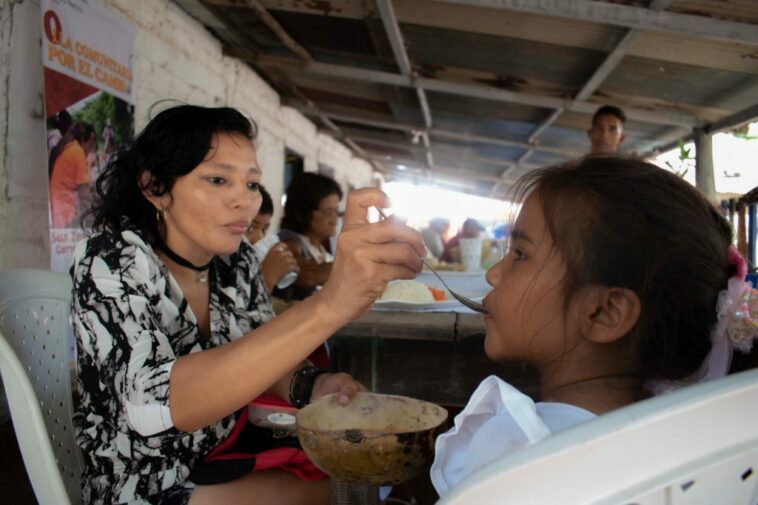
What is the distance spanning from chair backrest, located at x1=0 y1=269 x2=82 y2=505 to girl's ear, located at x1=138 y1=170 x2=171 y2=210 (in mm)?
303

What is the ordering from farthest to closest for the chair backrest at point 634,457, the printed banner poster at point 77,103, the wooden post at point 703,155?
1. the wooden post at point 703,155
2. the printed banner poster at point 77,103
3. the chair backrest at point 634,457

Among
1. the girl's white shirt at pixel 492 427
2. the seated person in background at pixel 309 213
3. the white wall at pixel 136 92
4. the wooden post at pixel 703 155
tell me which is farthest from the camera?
the wooden post at pixel 703 155

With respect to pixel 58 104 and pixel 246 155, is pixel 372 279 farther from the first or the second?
pixel 58 104

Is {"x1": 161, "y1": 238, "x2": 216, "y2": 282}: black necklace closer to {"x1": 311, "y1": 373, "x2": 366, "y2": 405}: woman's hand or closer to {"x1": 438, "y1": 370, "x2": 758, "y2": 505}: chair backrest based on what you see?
{"x1": 311, "y1": 373, "x2": 366, "y2": 405}: woman's hand

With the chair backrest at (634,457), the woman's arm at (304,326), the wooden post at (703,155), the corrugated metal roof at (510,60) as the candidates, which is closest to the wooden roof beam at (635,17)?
the corrugated metal roof at (510,60)

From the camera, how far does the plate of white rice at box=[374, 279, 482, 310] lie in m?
1.97

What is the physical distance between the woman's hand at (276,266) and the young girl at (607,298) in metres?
1.71

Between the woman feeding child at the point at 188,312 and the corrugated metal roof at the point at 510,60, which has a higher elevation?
the corrugated metal roof at the point at 510,60

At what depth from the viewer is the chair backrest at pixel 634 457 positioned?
19.0 inches

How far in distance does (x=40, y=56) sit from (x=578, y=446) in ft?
9.49

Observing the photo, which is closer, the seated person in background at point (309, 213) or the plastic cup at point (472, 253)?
the seated person in background at point (309, 213)

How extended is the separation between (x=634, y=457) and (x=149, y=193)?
4.50 ft

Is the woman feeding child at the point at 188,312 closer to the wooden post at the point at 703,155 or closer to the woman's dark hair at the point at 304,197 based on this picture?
the woman's dark hair at the point at 304,197

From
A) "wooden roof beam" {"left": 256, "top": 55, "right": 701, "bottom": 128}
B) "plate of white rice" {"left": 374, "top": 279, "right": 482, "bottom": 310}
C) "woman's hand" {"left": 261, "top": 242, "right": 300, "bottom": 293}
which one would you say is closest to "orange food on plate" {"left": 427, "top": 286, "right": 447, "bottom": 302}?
"plate of white rice" {"left": 374, "top": 279, "right": 482, "bottom": 310}
